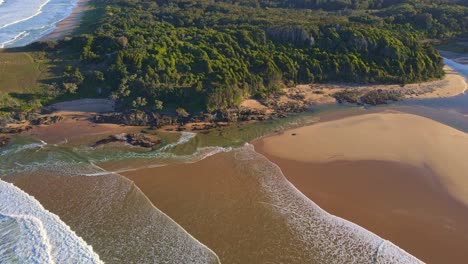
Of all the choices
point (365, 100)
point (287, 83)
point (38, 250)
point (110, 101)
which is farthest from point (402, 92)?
point (38, 250)

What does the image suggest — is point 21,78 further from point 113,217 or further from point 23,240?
point 113,217

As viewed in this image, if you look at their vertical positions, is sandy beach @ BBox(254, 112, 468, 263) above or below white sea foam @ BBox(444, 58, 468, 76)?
below

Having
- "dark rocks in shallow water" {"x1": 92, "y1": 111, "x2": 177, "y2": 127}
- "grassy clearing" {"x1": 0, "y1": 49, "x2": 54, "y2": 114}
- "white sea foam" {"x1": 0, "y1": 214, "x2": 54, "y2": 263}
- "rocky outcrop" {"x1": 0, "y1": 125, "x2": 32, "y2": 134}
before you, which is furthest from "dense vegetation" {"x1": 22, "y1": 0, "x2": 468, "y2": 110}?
"white sea foam" {"x1": 0, "y1": 214, "x2": 54, "y2": 263}

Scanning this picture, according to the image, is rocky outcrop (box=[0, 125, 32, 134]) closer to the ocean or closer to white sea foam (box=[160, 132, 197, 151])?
→ the ocean

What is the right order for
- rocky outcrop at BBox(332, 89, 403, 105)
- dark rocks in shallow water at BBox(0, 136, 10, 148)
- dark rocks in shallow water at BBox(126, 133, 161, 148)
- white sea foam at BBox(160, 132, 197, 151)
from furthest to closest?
rocky outcrop at BBox(332, 89, 403, 105) → dark rocks in shallow water at BBox(126, 133, 161, 148) → white sea foam at BBox(160, 132, 197, 151) → dark rocks in shallow water at BBox(0, 136, 10, 148)

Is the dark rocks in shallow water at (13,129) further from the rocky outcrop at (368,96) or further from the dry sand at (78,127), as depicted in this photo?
the rocky outcrop at (368,96)

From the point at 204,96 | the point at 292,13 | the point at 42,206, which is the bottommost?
the point at 42,206

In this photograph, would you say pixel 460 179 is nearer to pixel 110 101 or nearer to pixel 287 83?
pixel 287 83

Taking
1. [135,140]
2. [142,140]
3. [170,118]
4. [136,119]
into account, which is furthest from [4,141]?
[170,118]
